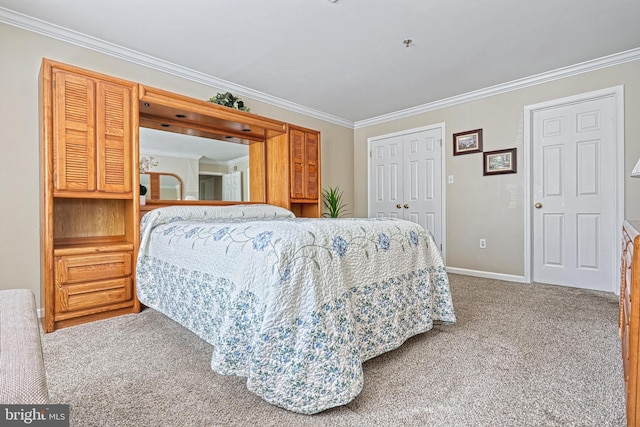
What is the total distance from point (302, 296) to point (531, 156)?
3.47 m

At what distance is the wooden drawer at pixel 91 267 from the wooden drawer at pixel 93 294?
0.04 meters

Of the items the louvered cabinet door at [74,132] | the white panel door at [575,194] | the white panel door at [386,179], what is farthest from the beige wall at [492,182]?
the louvered cabinet door at [74,132]

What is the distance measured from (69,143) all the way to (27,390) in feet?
7.22

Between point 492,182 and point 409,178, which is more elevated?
point 409,178

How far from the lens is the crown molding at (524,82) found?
298 centimetres

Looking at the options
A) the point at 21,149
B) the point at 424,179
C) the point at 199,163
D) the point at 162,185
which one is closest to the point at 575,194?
the point at 424,179

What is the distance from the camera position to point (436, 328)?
215 cm

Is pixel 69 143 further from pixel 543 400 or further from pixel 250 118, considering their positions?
pixel 543 400

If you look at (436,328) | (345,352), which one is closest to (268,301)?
(345,352)

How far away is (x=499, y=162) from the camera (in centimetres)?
374

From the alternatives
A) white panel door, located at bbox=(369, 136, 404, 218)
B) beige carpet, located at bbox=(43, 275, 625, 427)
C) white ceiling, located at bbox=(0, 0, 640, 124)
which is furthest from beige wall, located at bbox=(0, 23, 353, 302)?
white panel door, located at bbox=(369, 136, 404, 218)

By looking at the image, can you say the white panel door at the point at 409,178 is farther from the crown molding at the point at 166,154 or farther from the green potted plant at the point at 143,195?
the green potted plant at the point at 143,195

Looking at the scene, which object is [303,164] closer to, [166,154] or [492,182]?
[166,154]

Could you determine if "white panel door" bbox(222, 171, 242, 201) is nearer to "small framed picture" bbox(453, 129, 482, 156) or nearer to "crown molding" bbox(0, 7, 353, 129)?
"crown molding" bbox(0, 7, 353, 129)
